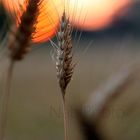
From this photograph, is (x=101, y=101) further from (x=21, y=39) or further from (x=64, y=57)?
(x=21, y=39)

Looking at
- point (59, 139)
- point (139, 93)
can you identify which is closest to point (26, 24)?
point (139, 93)

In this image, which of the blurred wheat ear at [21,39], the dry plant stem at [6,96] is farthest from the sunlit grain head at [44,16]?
the dry plant stem at [6,96]

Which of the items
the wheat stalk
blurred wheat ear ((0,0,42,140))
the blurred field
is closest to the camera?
the wheat stalk

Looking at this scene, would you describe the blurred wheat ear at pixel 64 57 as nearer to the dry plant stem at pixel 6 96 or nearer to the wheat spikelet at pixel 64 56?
the wheat spikelet at pixel 64 56

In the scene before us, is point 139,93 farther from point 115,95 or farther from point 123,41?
point 115,95

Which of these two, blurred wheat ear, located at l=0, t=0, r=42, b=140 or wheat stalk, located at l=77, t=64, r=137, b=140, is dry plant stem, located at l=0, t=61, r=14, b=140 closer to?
blurred wheat ear, located at l=0, t=0, r=42, b=140

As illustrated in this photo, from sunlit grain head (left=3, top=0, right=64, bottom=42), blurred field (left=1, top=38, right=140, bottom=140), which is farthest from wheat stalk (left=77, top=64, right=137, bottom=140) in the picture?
sunlit grain head (left=3, top=0, right=64, bottom=42)
